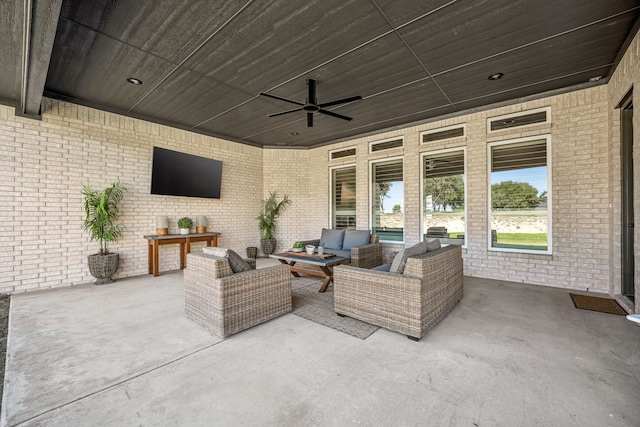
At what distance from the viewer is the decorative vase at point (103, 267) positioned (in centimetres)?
439

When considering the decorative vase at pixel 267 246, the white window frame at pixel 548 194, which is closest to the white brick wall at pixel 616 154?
the white window frame at pixel 548 194

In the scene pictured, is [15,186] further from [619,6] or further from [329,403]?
[619,6]

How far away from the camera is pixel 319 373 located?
1.96 meters

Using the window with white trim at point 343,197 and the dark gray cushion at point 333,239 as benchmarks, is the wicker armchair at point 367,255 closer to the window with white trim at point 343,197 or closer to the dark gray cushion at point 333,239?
the dark gray cushion at point 333,239

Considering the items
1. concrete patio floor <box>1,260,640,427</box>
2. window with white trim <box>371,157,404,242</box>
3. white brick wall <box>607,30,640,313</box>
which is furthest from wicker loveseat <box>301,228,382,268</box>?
white brick wall <box>607,30,640,313</box>

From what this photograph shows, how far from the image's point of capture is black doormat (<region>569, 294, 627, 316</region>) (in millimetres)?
3170

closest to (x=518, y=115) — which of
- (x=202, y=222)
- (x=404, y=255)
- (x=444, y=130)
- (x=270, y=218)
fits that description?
(x=444, y=130)

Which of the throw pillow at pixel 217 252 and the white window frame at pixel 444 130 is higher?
the white window frame at pixel 444 130

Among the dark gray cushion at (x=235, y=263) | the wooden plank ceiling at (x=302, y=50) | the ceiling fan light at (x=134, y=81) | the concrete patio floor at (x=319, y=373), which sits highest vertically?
the wooden plank ceiling at (x=302, y=50)

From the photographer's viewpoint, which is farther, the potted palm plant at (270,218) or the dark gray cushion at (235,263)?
the potted palm plant at (270,218)

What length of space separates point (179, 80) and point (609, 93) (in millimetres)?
6194

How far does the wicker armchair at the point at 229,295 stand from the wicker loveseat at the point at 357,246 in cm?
169

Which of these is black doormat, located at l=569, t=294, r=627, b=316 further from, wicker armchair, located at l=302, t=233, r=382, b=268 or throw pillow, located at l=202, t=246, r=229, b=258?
throw pillow, located at l=202, t=246, r=229, b=258

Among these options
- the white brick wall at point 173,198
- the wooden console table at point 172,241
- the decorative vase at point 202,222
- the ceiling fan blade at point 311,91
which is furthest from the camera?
the decorative vase at point 202,222
